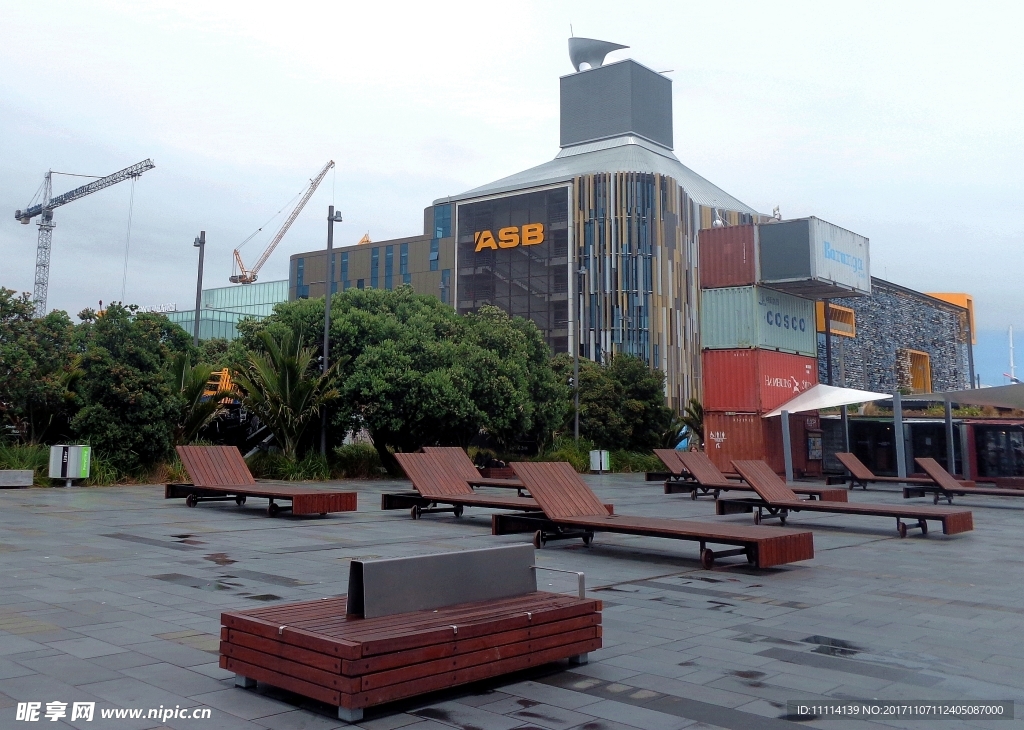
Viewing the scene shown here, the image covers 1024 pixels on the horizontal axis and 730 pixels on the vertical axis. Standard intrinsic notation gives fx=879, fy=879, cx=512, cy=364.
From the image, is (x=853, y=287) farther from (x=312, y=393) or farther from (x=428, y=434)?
(x=312, y=393)

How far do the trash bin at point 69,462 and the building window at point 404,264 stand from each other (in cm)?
5836

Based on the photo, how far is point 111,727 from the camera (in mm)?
3834

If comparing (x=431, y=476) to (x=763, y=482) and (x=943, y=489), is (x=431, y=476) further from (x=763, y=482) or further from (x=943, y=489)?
(x=943, y=489)

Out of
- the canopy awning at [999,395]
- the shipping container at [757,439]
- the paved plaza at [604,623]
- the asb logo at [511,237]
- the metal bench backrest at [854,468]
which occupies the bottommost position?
the paved plaza at [604,623]

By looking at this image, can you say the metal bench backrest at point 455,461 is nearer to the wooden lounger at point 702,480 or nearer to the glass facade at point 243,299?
the wooden lounger at point 702,480

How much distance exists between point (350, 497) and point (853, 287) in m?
21.7

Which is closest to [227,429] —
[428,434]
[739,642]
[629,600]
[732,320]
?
[428,434]

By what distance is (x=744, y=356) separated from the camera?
27641 millimetres

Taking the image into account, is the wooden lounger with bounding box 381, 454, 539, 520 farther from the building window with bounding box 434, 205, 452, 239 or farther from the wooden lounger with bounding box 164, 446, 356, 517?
the building window with bounding box 434, 205, 452, 239

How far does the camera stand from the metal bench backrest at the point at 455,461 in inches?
582

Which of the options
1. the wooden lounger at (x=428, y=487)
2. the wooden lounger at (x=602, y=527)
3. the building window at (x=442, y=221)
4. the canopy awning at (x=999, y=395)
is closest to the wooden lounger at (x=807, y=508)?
the wooden lounger at (x=602, y=527)

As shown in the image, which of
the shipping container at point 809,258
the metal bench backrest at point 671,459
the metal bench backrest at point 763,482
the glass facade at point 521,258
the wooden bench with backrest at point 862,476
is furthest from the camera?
the glass facade at point 521,258

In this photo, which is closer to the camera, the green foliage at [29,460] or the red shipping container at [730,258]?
the green foliage at [29,460]

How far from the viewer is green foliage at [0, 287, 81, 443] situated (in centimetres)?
1802
